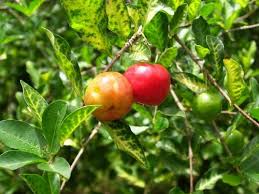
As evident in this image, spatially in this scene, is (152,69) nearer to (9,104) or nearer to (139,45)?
(139,45)

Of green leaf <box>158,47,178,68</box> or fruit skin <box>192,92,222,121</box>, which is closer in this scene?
green leaf <box>158,47,178,68</box>

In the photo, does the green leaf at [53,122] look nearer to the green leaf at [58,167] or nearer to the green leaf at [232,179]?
the green leaf at [58,167]

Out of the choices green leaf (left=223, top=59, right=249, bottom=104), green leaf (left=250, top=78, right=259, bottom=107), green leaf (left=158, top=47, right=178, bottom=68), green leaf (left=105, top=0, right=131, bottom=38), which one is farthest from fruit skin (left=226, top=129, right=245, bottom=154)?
green leaf (left=105, top=0, right=131, bottom=38)

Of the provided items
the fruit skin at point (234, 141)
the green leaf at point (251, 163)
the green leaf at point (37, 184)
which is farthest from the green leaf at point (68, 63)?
the fruit skin at point (234, 141)

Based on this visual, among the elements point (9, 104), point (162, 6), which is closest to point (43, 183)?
point (162, 6)

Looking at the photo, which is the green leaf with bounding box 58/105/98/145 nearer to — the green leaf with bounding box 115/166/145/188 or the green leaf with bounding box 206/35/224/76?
the green leaf with bounding box 206/35/224/76

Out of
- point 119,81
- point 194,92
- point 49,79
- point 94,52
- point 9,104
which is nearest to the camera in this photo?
point 119,81

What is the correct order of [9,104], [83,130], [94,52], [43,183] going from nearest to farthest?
[43,183], [83,130], [94,52], [9,104]

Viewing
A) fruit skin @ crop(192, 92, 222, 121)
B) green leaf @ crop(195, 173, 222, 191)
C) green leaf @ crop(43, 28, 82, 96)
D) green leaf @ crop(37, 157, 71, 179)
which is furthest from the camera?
green leaf @ crop(195, 173, 222, 191)
